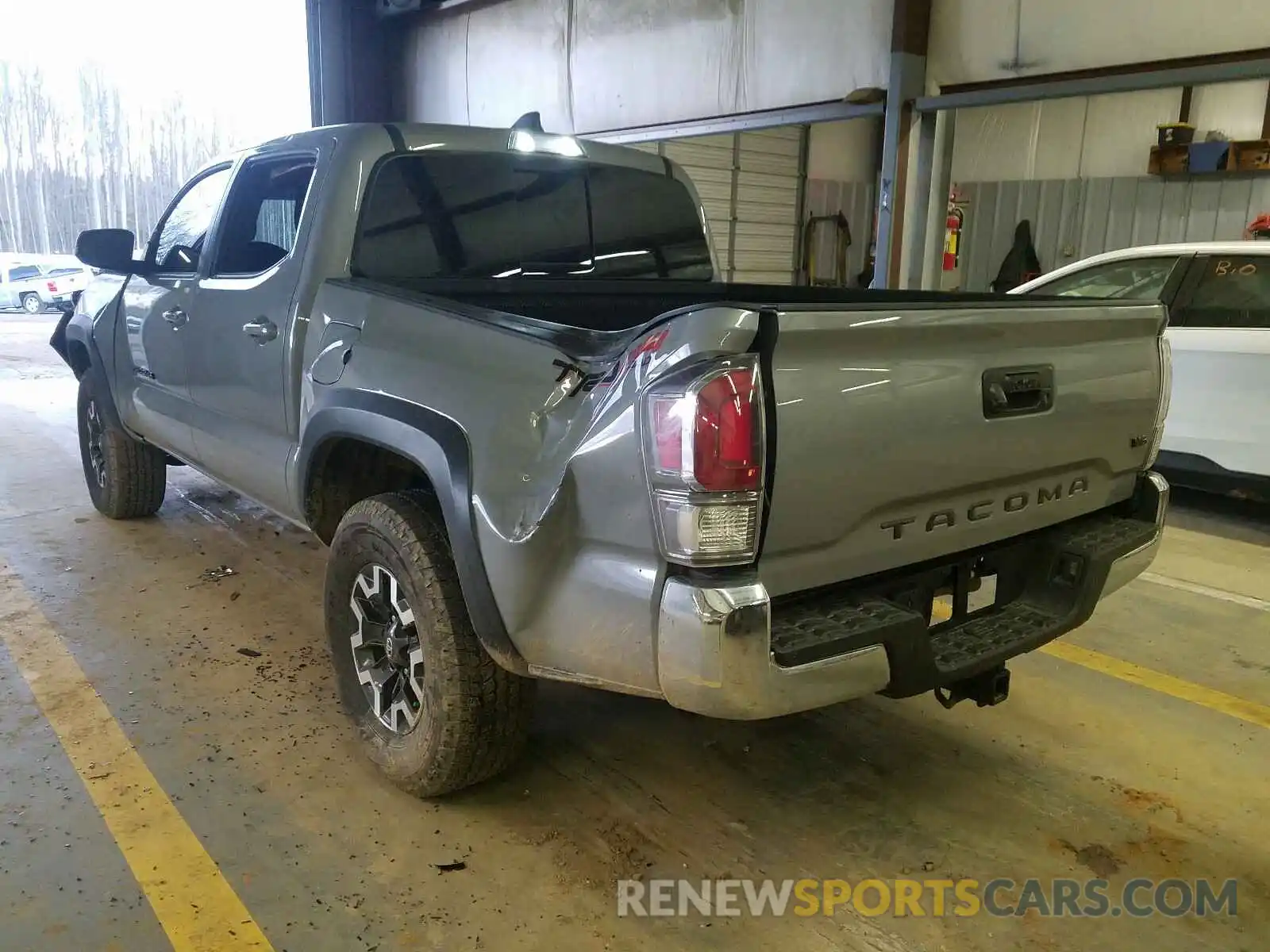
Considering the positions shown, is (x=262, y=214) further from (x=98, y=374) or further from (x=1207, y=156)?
(x=1207, y=156)

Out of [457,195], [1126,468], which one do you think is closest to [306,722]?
[457,195]

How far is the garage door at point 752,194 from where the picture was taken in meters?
13.3

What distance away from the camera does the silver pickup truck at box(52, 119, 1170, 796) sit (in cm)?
181

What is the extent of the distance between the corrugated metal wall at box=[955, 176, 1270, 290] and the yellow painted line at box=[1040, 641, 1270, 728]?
856cm

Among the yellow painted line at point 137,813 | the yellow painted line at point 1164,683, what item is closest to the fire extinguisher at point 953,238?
the yellow painted line at point 1164,683

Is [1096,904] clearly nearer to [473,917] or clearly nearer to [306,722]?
[473,917]

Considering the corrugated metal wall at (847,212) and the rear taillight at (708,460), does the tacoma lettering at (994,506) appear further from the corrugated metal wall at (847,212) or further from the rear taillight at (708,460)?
the corrugated metal wall at (847,212)

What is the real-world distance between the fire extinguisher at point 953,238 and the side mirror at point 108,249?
10.5m

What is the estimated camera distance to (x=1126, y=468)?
8.64ft

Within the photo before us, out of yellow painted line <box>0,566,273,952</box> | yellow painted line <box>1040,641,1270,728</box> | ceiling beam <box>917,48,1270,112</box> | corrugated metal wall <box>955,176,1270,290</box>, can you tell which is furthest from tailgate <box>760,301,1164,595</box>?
corrugated metal wall <box>955,176,1270,290</box>

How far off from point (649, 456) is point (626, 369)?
0.19 meters

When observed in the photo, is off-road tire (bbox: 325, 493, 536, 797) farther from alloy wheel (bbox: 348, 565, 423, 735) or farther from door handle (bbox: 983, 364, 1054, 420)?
door handle (bbox: 983, 364, 1054, 420)

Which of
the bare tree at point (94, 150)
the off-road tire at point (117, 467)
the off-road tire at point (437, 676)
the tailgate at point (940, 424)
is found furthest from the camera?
the bare tree at point (94, 150)

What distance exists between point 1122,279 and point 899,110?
73.8 inches
